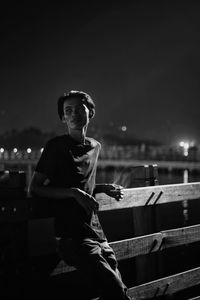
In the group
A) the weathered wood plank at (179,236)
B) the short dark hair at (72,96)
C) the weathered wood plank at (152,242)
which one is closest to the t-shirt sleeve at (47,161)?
the short dark hair at (72,96)

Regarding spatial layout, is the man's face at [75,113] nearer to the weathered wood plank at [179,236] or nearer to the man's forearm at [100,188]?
the man's forearm at [100,188]

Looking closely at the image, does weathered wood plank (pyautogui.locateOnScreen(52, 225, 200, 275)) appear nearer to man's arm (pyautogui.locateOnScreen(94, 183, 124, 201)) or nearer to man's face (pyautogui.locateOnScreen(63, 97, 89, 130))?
man's arm (pyautogui.locateOnScreen(94, 183, 124, 201))

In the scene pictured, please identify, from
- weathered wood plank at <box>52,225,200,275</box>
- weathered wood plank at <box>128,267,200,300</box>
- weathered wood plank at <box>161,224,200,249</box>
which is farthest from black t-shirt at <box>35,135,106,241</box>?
weathered wood plank at <box>161,224,200,249</box>

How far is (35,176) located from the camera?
299 centimetres

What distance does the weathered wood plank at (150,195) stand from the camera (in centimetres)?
368

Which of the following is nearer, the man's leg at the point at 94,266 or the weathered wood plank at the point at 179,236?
the man's leg at the point at 94,266

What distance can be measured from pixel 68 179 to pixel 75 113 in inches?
21.5

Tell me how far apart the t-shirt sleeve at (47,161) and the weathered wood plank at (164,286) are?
5.11 feet

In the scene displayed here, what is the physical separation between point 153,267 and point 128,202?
2.79 ft

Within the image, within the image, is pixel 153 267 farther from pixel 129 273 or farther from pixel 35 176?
pixel 129 273

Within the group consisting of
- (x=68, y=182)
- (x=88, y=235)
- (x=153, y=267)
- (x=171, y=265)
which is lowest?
(x=171, y=265)

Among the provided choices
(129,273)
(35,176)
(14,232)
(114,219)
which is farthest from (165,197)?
(114,219)

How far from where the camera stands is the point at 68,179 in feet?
10.0

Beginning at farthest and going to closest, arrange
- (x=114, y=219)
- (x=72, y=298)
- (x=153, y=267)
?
(x=114, y=219) < (x=72, y=298) < (x=153, y=267)
